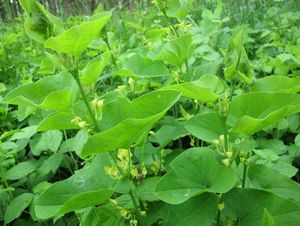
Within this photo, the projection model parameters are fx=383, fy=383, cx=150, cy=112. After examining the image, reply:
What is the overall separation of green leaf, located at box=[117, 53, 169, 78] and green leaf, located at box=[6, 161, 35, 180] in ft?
1.53

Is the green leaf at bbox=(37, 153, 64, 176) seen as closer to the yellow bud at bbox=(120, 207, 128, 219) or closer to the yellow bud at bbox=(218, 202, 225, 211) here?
the yellow bud at bbox=(120, 207, 128, 219)

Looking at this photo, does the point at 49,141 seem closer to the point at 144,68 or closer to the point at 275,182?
the point at 144,68

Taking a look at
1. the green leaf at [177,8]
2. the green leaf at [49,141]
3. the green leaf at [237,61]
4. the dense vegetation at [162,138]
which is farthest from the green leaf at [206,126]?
the green leaf at [49,141]

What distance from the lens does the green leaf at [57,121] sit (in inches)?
29.0

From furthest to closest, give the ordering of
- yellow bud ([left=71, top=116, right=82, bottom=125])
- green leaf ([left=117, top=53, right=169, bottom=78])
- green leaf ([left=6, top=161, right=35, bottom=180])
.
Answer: green leaf ([left=6, top=161, right=35, bottom=180]) → green leaf ([left=117, top=53, right=169, bottom=78]) → yellow bud ([left=71, top=116, right=82, bottom=125])

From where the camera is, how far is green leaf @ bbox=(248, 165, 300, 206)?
2.72ft

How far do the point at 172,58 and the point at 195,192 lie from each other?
0.45 metres

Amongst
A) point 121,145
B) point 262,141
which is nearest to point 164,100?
point 121,145

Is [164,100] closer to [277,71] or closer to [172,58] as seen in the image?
[172,58]

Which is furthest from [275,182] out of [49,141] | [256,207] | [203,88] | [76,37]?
[49,141]

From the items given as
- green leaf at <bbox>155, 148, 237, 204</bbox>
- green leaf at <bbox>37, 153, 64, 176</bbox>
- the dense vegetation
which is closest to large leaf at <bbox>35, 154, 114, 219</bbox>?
the dense vegetation

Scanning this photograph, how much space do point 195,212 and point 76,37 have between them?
1.40 ft

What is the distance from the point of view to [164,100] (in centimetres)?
71

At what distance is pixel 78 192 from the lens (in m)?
0.82
